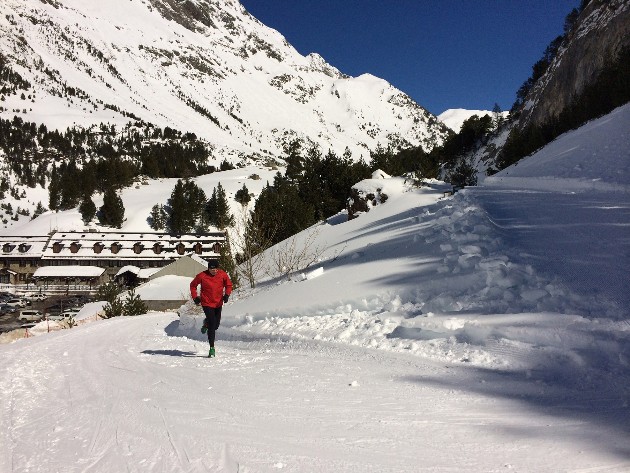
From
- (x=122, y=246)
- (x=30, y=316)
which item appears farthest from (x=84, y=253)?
(x=30, y=316)

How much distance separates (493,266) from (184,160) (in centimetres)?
13555

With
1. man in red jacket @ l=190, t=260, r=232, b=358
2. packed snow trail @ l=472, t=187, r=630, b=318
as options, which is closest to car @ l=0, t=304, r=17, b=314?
man in red jacket @ l=190, t=260, r=232, b=358

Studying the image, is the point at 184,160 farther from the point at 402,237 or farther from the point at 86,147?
the point at 402,237

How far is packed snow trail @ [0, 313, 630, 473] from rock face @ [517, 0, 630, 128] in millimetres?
42141

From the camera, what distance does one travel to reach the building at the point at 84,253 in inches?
2439

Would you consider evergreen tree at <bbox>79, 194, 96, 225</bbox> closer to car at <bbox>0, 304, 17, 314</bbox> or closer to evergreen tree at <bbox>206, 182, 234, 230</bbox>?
evergreen tree at <bbox>206, 182, 234, 230</bbox>

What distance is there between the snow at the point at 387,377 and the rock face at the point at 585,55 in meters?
37.5

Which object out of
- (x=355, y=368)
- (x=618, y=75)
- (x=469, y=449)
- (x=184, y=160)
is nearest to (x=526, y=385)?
(x=469, y=449)

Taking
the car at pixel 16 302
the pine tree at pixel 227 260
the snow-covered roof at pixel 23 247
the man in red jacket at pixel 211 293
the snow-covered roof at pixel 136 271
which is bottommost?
the man in red jacket at pixel 211 293

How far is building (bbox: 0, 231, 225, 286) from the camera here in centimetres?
6196

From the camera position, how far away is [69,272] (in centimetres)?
6044

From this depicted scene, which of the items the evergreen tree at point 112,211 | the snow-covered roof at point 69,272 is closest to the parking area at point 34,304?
the snow-covered roof at point 69,272

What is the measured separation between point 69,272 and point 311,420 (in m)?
66.4

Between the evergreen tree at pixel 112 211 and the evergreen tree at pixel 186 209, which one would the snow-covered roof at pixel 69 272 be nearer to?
the evergreen tree at pixel 186 209
